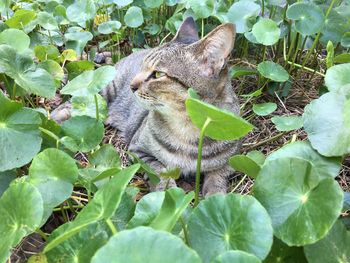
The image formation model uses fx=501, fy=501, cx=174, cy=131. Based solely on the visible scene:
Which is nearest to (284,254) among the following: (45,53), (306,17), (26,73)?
(26,73)

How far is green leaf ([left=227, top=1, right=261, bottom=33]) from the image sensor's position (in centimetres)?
343

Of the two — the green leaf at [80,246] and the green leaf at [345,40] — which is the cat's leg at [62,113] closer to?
the green leaf at [80,246]

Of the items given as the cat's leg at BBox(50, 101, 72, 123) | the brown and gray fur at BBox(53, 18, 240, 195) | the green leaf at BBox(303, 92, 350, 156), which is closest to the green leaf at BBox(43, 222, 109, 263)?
the green leaf at BBox(303, 92, 350, 156)

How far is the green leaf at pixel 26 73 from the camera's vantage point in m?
2.48

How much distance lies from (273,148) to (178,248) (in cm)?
199

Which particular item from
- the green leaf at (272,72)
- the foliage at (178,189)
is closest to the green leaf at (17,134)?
the foliage at (178,189)

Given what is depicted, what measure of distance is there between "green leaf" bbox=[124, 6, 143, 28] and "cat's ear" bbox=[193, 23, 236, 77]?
1036mm

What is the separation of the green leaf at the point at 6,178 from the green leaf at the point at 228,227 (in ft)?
3.30

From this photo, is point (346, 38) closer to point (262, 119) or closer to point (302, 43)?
point (302, 43)

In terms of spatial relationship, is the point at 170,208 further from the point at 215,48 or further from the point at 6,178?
the point at 215,48

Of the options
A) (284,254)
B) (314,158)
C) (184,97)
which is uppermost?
(314,158)

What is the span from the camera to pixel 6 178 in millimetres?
2277

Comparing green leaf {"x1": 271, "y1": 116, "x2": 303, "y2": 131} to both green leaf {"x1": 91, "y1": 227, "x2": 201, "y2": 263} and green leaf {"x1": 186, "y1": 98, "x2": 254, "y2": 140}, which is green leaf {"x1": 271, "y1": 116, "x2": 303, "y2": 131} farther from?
green leaf {"x1": 91, "y1": 227, "x2": 201, "y2": 263}

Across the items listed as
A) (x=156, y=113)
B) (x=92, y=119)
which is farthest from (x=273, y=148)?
(x=92, y=119)
